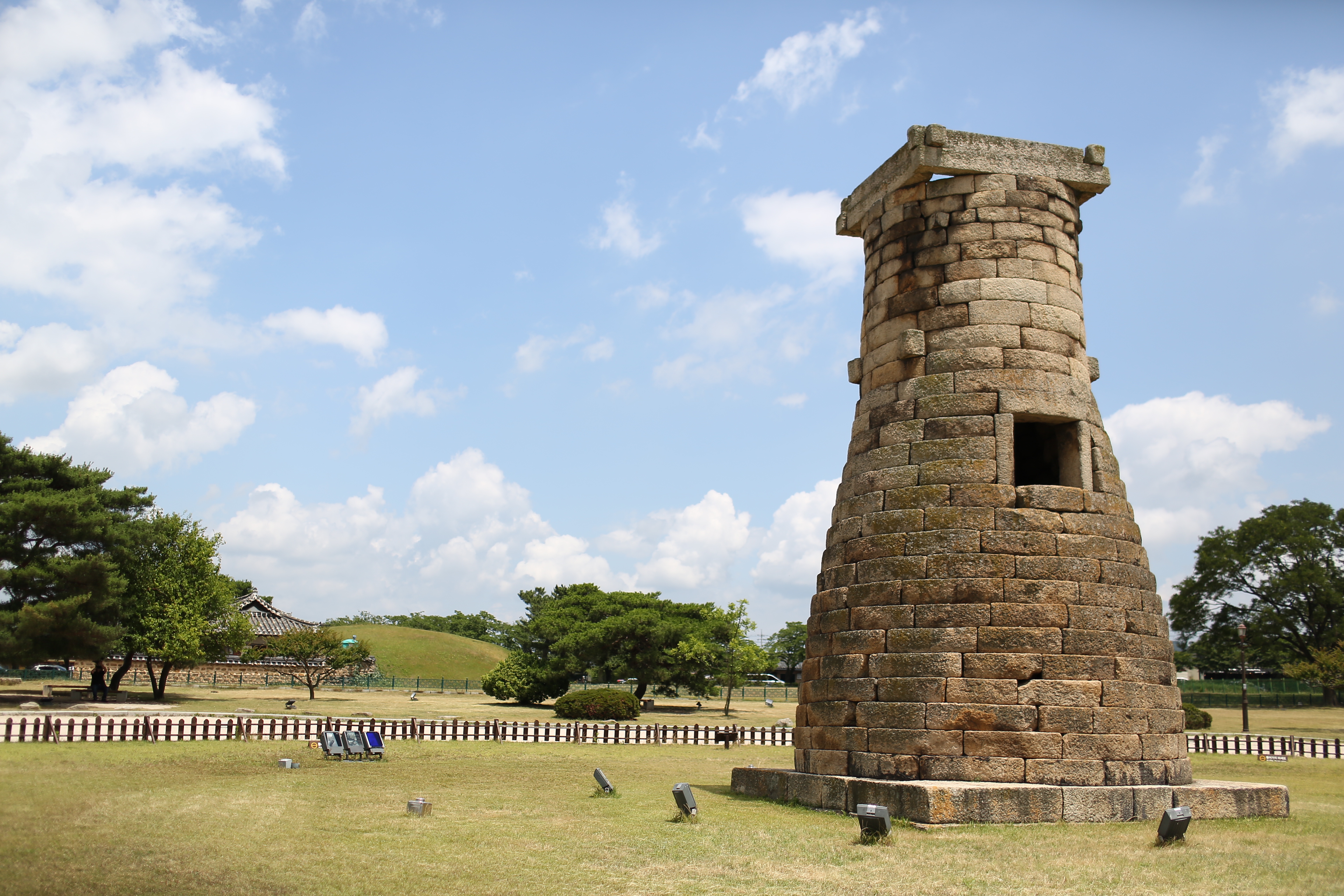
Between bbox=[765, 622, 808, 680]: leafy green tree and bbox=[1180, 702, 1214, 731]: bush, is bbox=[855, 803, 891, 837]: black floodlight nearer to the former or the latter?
bbox=[1180, 702, 1214, 731]: bush

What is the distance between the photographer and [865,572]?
11.2 m

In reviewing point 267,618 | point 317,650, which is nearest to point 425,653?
point 267,618

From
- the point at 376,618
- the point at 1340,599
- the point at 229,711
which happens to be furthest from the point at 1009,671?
the point at 376,618

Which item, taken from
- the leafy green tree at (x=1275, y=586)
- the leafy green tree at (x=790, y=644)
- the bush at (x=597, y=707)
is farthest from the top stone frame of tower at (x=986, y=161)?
the leafy green tree at (x=790, y=644)

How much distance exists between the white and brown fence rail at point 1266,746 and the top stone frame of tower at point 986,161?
59.3ft

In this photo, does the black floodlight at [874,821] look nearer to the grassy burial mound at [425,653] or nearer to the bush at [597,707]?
the bush at [597,707]

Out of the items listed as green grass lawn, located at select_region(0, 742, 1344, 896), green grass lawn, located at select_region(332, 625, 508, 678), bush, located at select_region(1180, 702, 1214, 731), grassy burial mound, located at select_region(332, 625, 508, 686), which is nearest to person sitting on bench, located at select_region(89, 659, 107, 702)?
grassy burial mound, located at select_region(332, 625, 508, 686)

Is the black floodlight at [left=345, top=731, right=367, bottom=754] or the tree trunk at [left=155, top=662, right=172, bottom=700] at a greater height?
the black floodlight at [left=345, top=731, right=367, bottom=754]

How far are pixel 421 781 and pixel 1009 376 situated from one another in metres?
9.61

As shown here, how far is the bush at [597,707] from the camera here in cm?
3200

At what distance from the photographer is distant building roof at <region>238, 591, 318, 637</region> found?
55.8m

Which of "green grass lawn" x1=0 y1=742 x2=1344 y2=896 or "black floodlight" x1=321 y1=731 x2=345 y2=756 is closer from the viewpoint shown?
"green grass lawn" x1=0 y1=742 x2=1344 y2=896

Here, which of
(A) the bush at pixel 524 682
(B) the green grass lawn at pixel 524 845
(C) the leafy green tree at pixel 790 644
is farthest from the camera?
(C) the leafy green tree at pixel 790 644

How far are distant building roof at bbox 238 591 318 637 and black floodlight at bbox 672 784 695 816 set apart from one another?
5036 cm
